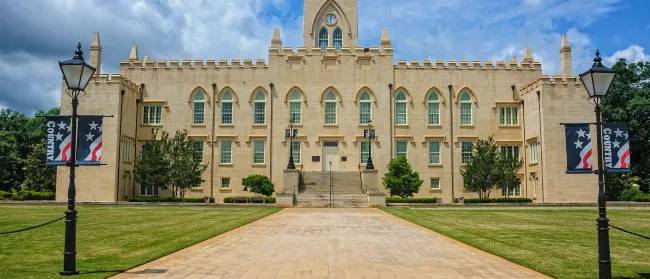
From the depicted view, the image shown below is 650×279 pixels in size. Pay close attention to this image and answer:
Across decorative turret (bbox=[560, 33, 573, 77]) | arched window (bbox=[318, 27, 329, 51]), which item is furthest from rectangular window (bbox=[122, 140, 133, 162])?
decorative turret (bbox=[560, 33, 573, 77])

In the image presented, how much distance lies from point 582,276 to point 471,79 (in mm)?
35306

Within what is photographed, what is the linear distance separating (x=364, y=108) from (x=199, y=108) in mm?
12816

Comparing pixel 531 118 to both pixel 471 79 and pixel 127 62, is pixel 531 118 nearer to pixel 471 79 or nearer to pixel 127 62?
pixel 471 79

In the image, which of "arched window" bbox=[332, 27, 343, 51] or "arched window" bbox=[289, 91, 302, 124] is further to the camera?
"arched window" bbox=[332, 27, 343, 51]

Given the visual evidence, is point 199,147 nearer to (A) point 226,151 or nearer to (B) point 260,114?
(A) point 226,151

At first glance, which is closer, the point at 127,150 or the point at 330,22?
the point at 127,150

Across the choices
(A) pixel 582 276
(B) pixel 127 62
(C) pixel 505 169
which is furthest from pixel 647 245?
(B) pixel 127 62

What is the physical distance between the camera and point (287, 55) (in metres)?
43.0

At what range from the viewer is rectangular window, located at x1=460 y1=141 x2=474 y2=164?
4259 cm

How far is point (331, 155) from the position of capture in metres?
42.7

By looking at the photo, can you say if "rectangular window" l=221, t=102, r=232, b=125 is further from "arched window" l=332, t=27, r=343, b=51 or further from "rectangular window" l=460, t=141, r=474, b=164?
"rectangular window" l=460, t=141, r=474, b=164

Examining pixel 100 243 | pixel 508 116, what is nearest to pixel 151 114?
pixel 508 116

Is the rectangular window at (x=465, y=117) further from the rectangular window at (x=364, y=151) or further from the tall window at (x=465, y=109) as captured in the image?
the rectangular window at (x=364, y=151)

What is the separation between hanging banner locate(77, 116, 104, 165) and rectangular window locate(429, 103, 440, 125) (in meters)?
34.5
